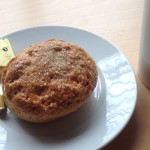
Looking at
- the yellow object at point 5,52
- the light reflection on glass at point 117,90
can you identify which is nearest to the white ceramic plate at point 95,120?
the light reflection on glass at point 117,90

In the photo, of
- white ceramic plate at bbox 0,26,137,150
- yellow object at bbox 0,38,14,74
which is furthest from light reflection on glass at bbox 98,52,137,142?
yellow object at bbox 0,38,14,74

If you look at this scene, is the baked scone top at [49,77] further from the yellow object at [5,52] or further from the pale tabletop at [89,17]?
the pale tabletop at [89,17]

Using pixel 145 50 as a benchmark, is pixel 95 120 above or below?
below

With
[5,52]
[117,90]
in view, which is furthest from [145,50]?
[5,52]

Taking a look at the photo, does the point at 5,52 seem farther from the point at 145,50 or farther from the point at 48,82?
the point at 145,50

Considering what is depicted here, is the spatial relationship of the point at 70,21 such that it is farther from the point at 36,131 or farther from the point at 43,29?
the point at 36,131

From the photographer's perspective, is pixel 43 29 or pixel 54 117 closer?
pixel 54 117

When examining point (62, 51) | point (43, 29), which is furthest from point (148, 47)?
point (43, 29)
